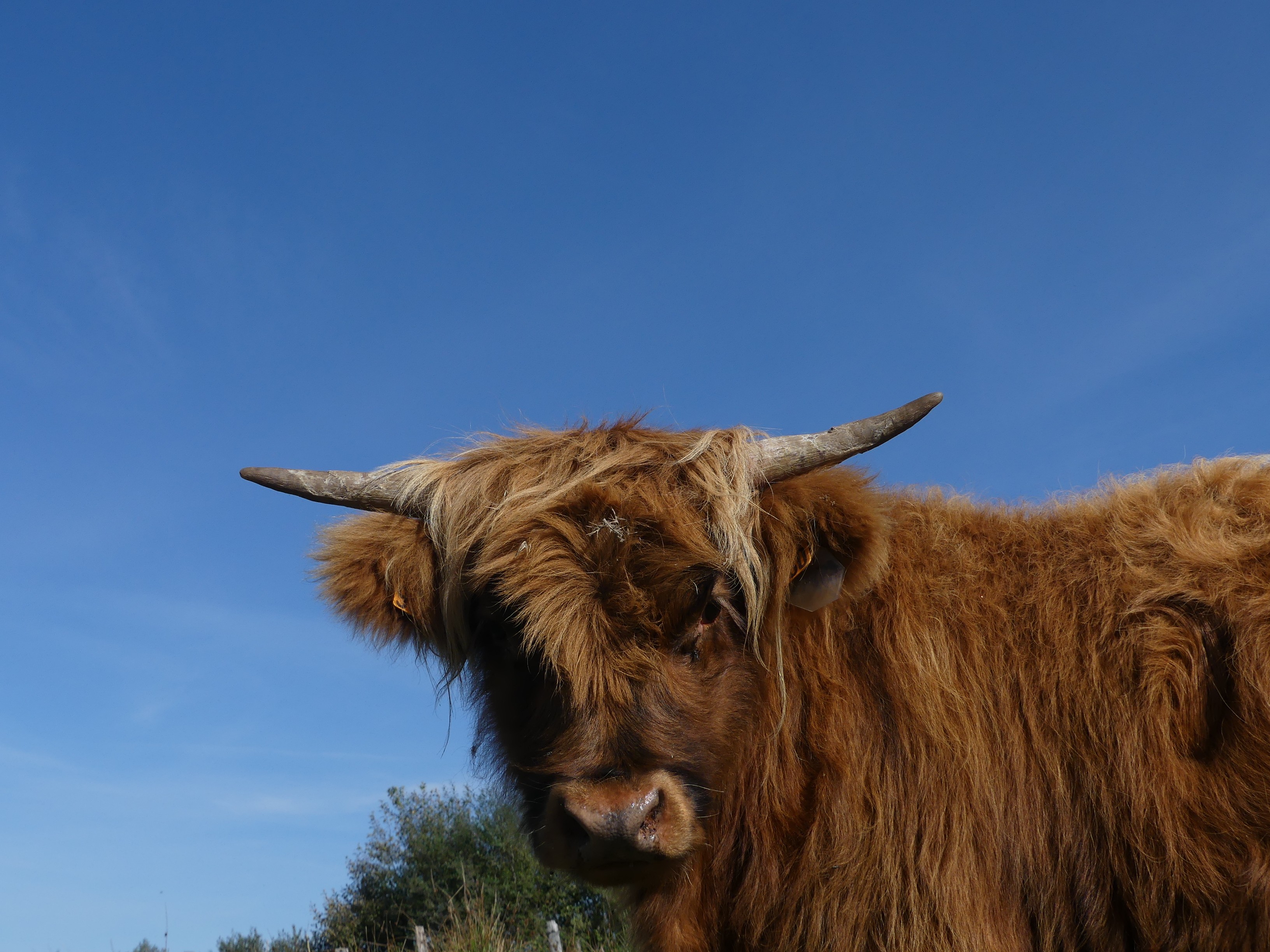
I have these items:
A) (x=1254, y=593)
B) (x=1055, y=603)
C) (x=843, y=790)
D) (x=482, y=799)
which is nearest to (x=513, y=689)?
(x=843, y=790)

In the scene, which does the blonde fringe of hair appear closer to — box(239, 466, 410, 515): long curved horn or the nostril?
box(239, 466, 410, 515): long curved horn

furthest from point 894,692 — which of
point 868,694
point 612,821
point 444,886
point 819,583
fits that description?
point 444,886

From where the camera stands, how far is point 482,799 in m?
18.7

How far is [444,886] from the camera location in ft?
60.2

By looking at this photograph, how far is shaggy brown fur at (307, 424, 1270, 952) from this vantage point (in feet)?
11.1

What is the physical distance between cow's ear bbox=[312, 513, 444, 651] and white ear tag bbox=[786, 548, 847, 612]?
5.06ft

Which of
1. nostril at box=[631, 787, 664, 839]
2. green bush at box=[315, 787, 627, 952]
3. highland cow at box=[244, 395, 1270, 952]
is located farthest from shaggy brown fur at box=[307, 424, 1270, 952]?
green bush at box=[315, 787, 627, 952]

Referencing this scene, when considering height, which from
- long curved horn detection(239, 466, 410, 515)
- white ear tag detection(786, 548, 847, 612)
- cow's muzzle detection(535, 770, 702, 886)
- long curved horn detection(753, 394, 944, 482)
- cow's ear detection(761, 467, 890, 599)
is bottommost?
cow's muzzle detection(535, 770, 702, 886)

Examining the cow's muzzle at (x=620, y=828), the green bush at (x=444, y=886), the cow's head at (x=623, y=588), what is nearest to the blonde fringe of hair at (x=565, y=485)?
the cow's head at (x=623, y=588)

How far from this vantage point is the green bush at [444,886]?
1582 cm

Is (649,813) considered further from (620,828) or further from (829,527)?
(829,527)

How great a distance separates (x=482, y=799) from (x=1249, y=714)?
1694cm

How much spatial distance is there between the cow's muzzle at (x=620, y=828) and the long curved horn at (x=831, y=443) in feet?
4.20

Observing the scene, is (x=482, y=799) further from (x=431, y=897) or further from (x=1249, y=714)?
(x=1249, y=714)
